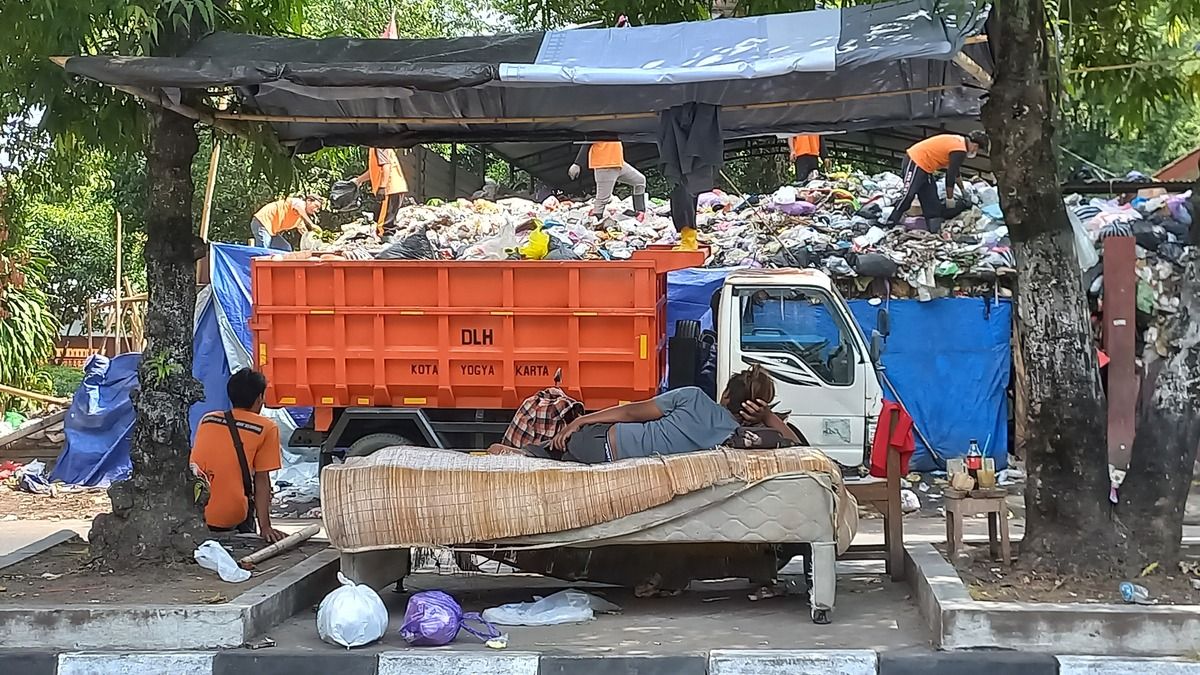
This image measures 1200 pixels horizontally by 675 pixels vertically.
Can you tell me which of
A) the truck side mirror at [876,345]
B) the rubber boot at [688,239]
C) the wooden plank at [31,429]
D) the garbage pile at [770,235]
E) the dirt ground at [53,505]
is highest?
the garbage pile at [770,235]

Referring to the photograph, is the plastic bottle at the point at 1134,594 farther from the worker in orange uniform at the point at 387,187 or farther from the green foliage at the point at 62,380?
the green foliage at the point at 62,380

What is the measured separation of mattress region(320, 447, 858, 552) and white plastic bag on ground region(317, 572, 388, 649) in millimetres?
411

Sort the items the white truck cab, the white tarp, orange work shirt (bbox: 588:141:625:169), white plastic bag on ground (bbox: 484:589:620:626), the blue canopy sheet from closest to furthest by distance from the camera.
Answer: white plastic bag on ground (bbox: 484:589:620:626)
the white tarp
the white truck cab
the blue canopy sheet
orange work shirt (bbox: 588:141:625:169)

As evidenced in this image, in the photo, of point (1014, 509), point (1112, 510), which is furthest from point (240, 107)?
point (1014, 509)

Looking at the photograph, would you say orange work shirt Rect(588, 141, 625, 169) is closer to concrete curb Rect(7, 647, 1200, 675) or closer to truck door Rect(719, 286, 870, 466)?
truck door Rect(719, 286, 870, 466)

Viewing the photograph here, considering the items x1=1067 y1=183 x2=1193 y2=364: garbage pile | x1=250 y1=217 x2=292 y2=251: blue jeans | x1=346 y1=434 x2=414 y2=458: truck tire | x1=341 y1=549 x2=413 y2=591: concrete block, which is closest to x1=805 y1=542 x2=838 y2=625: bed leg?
x1=341 y1=549 x2=413 y2=591: concrete block

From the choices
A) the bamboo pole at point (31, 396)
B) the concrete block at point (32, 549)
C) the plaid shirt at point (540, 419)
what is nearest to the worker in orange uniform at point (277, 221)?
the bamboo pole at point (31, 396)

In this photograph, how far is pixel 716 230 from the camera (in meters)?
14.5

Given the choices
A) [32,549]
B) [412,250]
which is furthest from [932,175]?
[32,549]

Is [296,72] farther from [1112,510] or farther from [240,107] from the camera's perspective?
[1112,510]

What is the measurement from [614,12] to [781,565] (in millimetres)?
3768

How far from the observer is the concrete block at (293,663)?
541 cm

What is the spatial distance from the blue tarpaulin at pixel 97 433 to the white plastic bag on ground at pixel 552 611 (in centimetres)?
716

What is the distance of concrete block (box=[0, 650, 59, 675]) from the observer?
548 cm
